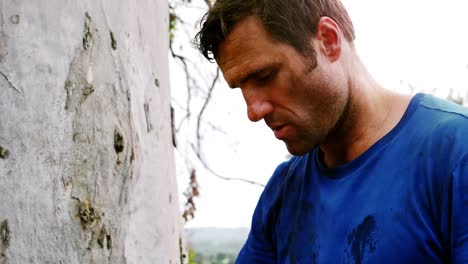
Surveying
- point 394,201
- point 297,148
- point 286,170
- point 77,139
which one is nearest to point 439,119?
point 394,201

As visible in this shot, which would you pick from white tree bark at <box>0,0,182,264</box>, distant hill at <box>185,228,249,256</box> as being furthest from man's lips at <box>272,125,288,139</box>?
distant hill at <box>185,228,249,256</box>

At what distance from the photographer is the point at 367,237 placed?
1.63 metres

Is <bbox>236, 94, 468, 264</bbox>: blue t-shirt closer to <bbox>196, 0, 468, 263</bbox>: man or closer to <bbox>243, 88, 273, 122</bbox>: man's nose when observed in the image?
<bbox>196, 0, 468, 263</bbox>: man

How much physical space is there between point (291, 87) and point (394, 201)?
40 centimetres

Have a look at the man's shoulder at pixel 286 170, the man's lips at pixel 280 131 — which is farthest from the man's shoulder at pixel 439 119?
the man's shoulder at pixel 286 170

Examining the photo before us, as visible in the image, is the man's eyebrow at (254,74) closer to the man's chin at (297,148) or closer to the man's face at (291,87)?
the man's face at (291,87)

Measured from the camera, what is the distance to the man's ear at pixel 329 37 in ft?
6.08

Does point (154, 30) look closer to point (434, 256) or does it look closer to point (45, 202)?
point (45, 202)

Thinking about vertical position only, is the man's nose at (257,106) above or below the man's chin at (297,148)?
above

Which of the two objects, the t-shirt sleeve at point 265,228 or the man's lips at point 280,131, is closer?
the man's lips at point 280,131

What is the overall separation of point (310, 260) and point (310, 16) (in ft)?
2.08

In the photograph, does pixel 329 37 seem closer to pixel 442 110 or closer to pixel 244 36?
pixel 244 36

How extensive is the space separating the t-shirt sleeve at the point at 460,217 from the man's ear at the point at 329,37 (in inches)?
20.0

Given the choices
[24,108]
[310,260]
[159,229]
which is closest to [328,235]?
[310,260]
